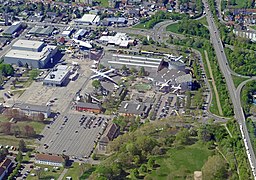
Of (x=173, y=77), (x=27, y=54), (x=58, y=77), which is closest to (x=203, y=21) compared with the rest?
(x=173, y=77)

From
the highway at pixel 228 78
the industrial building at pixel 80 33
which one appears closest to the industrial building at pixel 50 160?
the highway at pixel 228 78

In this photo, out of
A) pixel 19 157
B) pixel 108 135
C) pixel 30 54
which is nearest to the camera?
pixel 19 157

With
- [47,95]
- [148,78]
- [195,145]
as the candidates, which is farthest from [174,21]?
[195,145]

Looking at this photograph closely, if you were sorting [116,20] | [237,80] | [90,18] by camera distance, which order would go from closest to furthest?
[237,80] → [116,20] → [90,18]

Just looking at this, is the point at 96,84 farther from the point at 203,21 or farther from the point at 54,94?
the point at 203,21

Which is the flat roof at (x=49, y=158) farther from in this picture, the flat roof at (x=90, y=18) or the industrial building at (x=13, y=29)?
the flat roof at (x=90, y=18)

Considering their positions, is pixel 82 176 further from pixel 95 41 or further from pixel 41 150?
pixel 95 41

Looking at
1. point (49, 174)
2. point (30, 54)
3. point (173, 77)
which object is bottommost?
point (49, 174)
